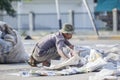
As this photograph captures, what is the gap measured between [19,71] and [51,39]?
3.11ft

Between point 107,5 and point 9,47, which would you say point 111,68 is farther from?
point 107,5

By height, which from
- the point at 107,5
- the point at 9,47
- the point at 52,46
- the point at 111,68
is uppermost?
the point at 52,46

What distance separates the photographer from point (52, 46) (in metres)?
11.2

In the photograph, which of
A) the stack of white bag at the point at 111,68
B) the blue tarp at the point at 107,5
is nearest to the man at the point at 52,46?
A: the stack of white bag at the point at 111,68

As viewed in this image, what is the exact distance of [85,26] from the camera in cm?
3409

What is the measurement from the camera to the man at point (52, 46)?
10.7m

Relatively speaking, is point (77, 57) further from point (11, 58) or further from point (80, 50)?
point (11, 58)

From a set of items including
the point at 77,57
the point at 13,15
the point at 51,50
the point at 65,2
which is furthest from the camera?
the point at 65,2

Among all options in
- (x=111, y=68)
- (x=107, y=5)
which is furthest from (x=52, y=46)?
(x=107, y=5)

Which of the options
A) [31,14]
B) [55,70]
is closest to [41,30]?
[31,14]

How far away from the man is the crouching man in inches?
41.2

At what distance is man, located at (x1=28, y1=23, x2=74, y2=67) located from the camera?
421 inches

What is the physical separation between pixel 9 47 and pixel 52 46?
1.73 meters

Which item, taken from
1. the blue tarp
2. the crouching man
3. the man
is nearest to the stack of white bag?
the man
